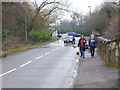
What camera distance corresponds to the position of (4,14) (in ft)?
127

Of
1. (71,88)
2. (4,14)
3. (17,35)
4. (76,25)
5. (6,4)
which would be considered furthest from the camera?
(76,25)

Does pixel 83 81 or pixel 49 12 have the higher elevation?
pixel 49 12

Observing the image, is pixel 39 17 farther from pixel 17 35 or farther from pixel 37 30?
pixel 17 35

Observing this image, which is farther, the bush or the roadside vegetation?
the bush

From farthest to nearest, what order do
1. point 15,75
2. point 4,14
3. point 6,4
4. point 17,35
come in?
point 17,35 → point 4,14 → point 6,4 → point 15,75

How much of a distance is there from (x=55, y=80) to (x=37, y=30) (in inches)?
1871

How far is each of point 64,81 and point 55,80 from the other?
407 millimetres

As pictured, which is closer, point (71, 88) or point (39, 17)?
point (71, 88)

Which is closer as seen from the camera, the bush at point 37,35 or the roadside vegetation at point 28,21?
the roadside vegetation at point 28,21

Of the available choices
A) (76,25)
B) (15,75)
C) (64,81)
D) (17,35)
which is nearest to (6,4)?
(17,35)

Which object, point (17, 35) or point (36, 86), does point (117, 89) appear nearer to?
point (36, 86)

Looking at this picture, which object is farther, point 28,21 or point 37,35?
point 37,35

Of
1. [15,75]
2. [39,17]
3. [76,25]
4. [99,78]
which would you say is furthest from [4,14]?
[76,25]

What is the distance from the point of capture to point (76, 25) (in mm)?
125125
